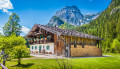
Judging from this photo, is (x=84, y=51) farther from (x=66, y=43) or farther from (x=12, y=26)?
(x=12, y=26)

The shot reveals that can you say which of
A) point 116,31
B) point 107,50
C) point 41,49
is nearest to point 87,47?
point 41,49

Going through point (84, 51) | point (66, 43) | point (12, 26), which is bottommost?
point (84, 51)

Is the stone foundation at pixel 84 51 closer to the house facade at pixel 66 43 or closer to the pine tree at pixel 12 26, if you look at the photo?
the house facade at pixel 66 43

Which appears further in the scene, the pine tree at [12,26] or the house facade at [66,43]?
the pine tree at [12,26]

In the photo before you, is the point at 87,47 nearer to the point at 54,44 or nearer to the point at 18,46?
the point at 54,44

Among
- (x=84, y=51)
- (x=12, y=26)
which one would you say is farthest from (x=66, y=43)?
(x=12, y=26)

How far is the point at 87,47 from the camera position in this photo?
2050 cm

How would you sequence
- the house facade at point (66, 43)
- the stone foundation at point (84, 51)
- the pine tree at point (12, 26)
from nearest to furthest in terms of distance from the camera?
the house facade at point (66, 43) < the stone foundation at point (84, 51) < the pine tree at point (12, 26)

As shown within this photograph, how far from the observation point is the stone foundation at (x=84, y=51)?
17797mm

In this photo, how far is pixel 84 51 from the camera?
19672mm

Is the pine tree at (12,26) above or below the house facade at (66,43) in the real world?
above

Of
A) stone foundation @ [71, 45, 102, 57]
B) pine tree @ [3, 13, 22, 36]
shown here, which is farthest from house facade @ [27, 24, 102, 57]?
pine tree @ [3, 13, 22, 36]

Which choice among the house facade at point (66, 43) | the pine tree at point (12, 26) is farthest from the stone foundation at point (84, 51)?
the pine tree at point (12, 26)

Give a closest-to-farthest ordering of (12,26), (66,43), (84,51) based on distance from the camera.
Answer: (66,43)
(84,51)
(12,26)
